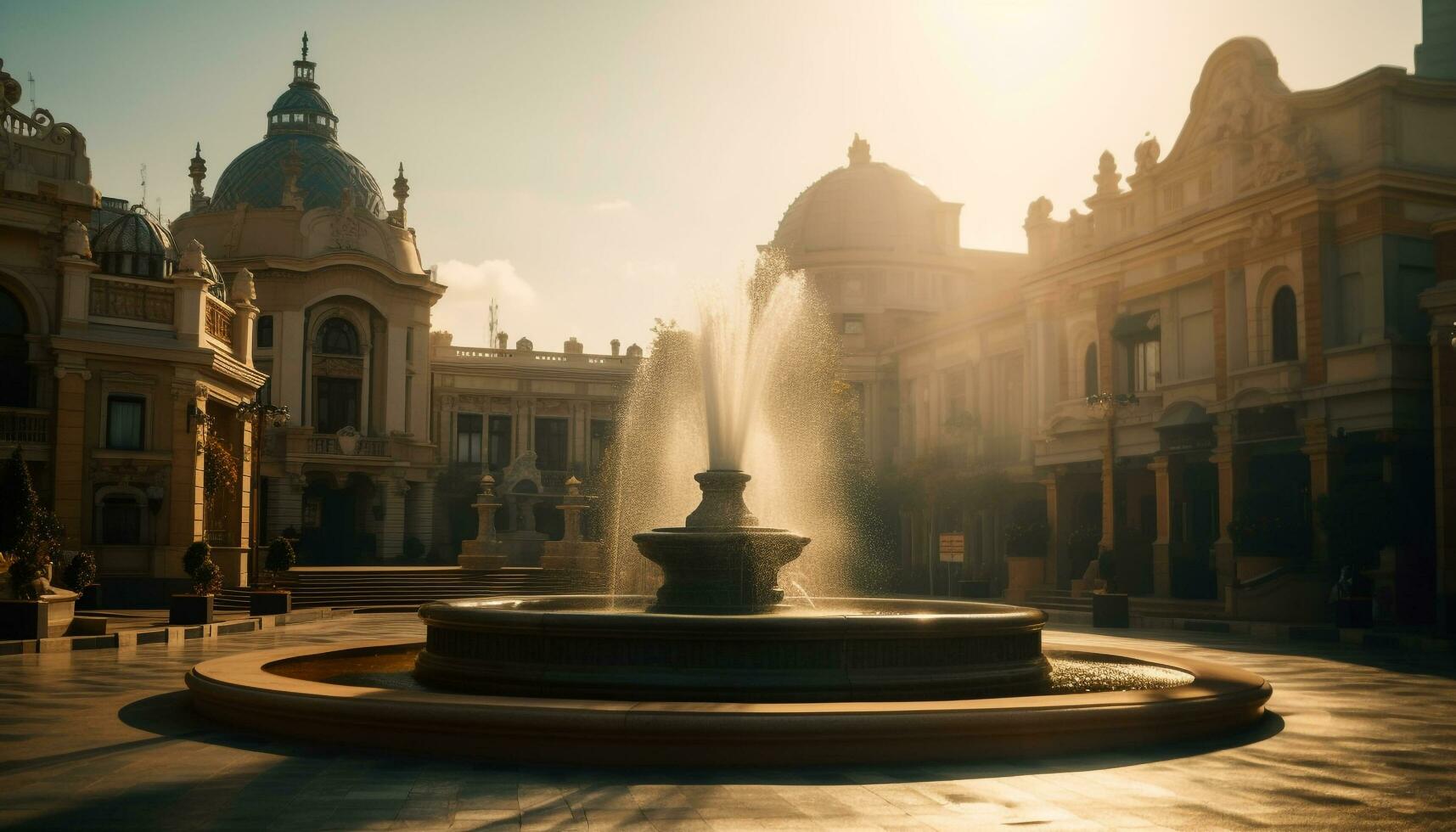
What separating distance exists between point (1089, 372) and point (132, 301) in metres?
28.9

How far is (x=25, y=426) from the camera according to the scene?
107 ft

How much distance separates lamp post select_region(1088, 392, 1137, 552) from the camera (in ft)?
130

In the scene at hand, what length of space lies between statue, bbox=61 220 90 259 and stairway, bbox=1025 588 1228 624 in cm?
2534

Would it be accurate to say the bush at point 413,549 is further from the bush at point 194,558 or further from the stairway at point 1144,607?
the bush at point 194,558

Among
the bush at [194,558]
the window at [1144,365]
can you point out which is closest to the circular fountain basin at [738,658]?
the bush at [194,558]

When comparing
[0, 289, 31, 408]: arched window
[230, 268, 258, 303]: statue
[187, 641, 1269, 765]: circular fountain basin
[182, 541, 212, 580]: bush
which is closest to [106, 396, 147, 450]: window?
[0, 289, 31, 408]: arched window

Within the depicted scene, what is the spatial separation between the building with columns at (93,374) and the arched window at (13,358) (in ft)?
0.10

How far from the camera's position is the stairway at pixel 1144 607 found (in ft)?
106

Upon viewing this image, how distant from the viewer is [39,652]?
2097cm

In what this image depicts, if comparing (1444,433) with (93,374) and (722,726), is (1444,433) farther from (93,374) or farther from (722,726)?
(93,374)

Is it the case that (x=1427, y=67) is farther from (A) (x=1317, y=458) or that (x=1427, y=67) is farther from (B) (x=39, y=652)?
(B) (x=39, y=652)

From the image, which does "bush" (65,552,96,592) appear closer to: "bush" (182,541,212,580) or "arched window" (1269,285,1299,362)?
"bush" (182,541,212,580)

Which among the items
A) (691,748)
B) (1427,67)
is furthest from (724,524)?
(1427,67)

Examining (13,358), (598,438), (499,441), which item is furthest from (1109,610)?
(499,441)
